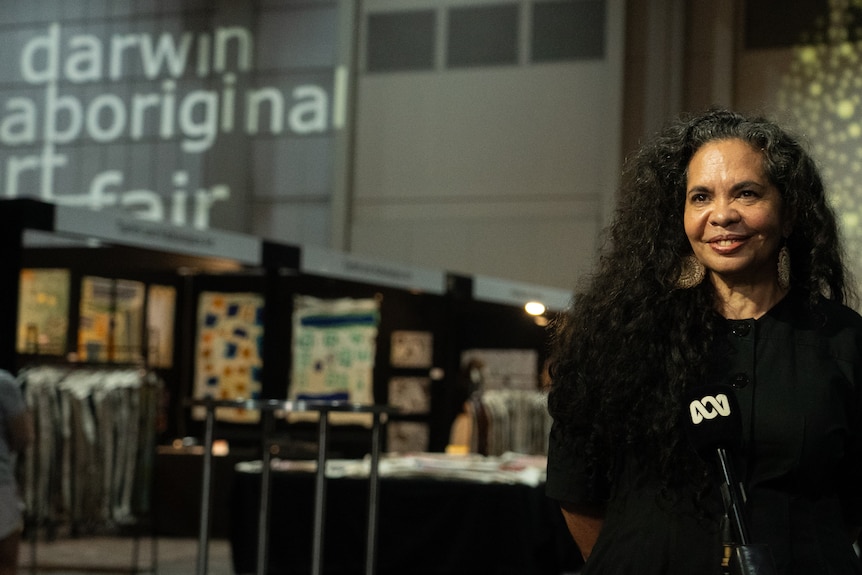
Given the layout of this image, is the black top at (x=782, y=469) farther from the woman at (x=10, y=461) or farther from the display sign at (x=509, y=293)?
the display sign at (x=509, y=293)

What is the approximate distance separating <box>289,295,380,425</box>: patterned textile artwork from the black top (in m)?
7.66

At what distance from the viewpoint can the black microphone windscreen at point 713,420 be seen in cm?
146

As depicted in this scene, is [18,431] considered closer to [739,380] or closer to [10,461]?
[10,461]

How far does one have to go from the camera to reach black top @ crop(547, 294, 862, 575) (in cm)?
156

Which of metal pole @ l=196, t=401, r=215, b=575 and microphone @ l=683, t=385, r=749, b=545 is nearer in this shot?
microphone @ l=683, t=385, r=749, b=545

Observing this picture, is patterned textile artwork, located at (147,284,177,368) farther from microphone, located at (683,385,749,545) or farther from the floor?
microphone, located at (683,385,749,545)

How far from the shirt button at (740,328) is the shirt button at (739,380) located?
0.20 feet

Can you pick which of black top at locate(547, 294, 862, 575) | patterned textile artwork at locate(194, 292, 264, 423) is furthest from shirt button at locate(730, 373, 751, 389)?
patterned textile artwork at locate(194, 292, 264, 423)

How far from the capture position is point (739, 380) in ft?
5.29

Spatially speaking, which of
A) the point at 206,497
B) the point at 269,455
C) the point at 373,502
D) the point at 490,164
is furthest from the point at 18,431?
the point at 490,164

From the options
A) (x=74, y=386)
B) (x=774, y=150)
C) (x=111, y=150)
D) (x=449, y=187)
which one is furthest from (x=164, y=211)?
(x=774, y=150)

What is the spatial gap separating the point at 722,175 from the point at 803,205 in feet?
0.41

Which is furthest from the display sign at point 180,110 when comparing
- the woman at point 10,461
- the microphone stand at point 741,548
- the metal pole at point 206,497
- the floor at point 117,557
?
the microphone stand at point 741,548

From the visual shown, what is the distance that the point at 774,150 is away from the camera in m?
1.67
